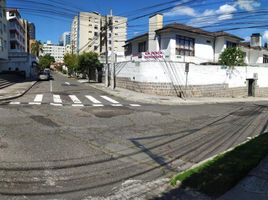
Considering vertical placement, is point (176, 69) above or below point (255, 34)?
below

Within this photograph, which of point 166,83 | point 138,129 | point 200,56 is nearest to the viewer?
point 138,129

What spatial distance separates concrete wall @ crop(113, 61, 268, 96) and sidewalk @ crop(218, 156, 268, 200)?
67.6ft

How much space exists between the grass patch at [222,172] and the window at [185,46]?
2609cm

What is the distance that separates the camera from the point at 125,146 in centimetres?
870

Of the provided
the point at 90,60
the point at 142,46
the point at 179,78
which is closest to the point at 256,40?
the point at 142,46

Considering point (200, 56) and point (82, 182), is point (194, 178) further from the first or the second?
point (200, 56)

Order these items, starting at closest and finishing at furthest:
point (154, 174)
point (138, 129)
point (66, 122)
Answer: point (154, 174)
point (138, 129)
point (66, 122)

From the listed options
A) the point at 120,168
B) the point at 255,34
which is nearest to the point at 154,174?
the point at 120,168

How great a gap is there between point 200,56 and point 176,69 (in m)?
9.71

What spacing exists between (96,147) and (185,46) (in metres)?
27.3

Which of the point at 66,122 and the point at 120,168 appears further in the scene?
the point at 66,122

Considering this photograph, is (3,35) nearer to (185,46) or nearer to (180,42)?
(180,42)

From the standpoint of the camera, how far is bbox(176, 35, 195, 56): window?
33.2 meters

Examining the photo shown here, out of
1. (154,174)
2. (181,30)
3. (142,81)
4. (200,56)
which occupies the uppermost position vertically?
(181,30)
